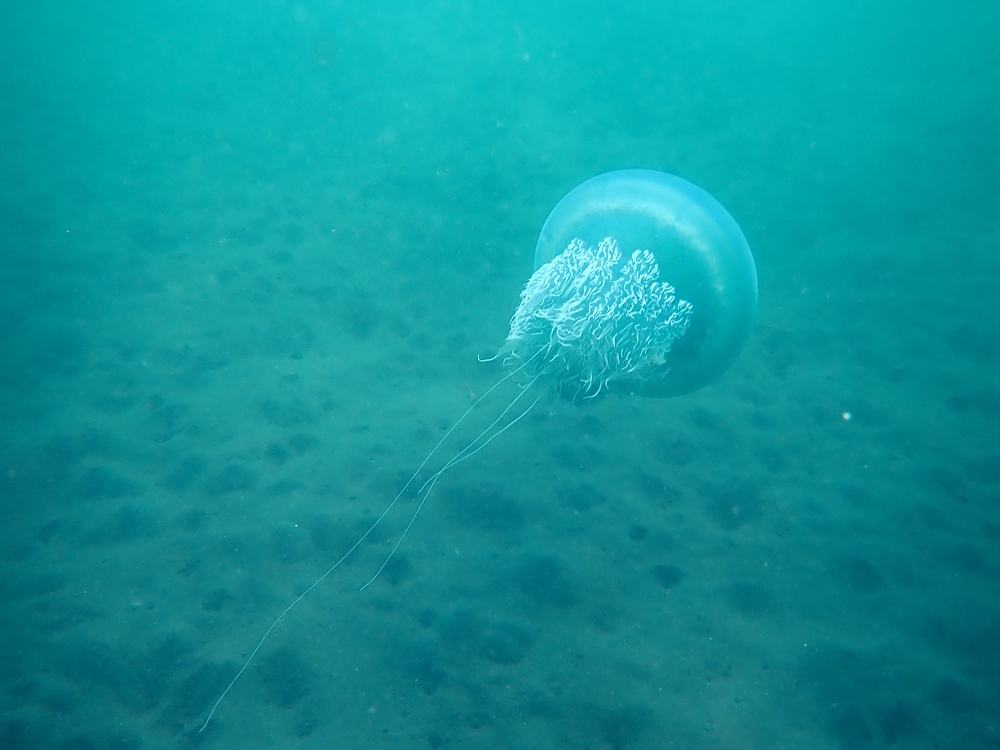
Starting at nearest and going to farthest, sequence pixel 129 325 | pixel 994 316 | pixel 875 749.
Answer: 1. pixel 875 749
2. pixel 129 325
3. pixel 994 316

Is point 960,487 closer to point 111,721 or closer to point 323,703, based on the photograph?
point 323,703

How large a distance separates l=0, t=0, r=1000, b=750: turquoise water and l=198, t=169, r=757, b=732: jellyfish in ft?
2.98

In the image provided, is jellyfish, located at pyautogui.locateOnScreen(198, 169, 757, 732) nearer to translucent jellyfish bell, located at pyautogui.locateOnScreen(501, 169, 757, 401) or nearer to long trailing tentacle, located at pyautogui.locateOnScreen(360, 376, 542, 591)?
translucent jellyfish bell, located at pyautogui.locateOnScreen(501, 169, 757, 401)

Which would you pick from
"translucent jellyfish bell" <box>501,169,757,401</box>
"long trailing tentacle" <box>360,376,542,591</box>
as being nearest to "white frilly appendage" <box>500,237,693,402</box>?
"translucent jellyfish bell" <box>501,169,757,401</box>

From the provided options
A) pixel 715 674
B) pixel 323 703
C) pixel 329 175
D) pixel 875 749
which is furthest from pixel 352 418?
pixel 329 175

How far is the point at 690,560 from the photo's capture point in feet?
14.0

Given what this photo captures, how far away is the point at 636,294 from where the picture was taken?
345cm

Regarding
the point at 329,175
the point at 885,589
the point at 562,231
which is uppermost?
the point at 329,175

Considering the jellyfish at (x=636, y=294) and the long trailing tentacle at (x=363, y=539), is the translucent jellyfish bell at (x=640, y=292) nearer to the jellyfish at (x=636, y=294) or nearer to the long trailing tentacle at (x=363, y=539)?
the jellyfish at (x=636, y=294)

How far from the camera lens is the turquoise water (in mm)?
3488

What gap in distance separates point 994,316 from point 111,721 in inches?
388

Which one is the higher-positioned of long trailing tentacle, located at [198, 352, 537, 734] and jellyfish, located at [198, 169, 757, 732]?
jellyfish, located at [198, 169, 757, 732]

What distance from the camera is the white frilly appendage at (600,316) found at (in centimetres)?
344

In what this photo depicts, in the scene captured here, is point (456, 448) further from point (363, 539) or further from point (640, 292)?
point (640, 292)
